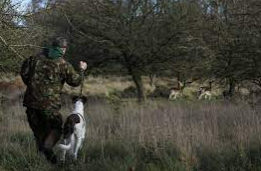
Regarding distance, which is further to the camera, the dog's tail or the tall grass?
the dog's tail

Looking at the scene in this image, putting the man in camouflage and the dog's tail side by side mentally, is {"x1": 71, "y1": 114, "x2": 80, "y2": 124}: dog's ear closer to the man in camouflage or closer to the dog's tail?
the man in camouflage

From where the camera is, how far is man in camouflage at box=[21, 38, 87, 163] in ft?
24.3

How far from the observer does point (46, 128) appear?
772 centimetres

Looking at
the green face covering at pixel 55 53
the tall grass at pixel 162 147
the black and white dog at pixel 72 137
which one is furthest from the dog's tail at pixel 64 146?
the green face covering at pixel 55 53

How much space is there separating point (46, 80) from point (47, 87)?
0.35ft

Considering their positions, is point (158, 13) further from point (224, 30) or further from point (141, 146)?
point (141, 146)

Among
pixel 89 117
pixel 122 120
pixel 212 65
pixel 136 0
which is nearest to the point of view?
pixel 122 120

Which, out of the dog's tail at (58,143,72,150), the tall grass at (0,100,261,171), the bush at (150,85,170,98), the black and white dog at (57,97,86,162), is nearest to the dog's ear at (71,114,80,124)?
the black and white dog at (57,97,86,162)

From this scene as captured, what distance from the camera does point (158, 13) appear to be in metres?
22.8

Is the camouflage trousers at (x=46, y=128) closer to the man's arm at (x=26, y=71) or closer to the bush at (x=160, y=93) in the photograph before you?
the man's arm at (x=26, y=71)

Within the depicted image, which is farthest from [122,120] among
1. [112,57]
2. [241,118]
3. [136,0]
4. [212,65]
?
[112,57]

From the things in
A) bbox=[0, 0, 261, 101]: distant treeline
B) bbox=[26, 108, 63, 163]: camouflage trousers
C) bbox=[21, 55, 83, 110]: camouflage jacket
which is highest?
bbox=[0, 0, 261, 101]: distant treeline

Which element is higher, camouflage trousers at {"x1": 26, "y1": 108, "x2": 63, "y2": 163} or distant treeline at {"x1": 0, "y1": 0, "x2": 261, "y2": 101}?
distant treeline at {"x1": 0, "y1": 0, "x2": 261, "y2": 101}

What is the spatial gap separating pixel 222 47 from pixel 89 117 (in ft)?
18.9
